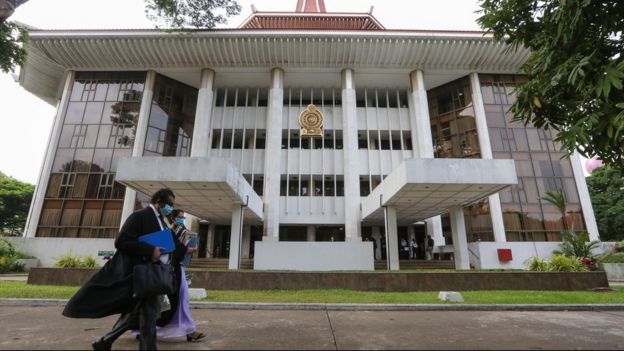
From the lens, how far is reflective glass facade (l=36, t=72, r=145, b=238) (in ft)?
67.9

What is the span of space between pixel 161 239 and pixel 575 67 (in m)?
5.26

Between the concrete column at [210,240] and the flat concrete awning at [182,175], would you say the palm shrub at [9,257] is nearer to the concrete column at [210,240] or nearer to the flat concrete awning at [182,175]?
the concrete column at [210,240]

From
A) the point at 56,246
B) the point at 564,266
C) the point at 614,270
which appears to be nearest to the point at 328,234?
the point at 564,266

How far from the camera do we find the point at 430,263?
1819 cm

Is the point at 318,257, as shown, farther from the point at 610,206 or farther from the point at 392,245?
the point at 610,206

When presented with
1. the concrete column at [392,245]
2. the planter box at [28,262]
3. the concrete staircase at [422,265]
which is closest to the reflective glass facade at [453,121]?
the concrete staircase at [422,265]

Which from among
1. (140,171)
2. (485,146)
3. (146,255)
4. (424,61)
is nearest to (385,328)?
(146,255)

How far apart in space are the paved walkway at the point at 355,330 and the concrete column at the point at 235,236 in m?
9.16

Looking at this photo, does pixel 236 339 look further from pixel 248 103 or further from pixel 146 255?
pixel 248 103

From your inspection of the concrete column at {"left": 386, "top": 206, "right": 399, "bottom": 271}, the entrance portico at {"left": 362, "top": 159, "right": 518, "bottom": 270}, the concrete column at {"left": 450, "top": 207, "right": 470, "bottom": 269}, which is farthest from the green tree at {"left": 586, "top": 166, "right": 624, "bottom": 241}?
the concrete column at {"left": 386, "top": 206, "right": 399, "bottom": 271}

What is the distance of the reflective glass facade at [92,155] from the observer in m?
20.7

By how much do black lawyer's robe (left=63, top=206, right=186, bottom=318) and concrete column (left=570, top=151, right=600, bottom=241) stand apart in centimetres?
2575

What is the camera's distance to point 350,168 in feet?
70.9

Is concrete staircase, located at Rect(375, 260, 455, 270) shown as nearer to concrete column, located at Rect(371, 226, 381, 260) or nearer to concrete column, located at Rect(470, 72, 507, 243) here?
concrete column, located at Rect(371, 226, 381, 260)
